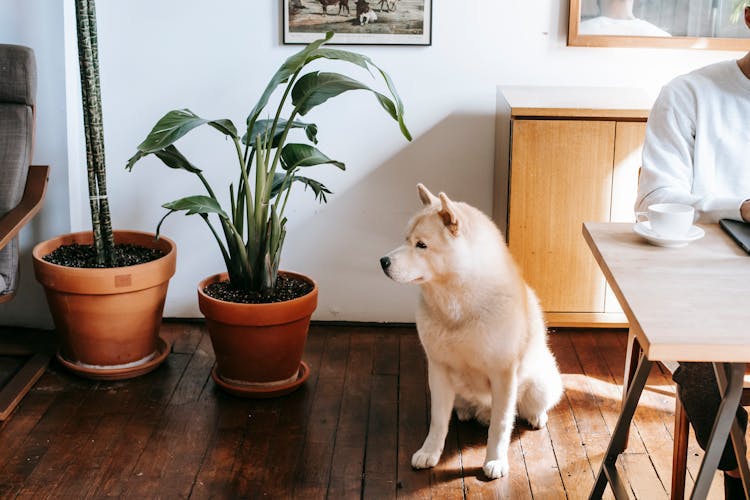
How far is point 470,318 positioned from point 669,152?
682mm

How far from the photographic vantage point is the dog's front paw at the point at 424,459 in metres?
2.40

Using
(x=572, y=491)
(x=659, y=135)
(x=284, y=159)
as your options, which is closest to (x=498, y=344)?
(x=572, y=491)

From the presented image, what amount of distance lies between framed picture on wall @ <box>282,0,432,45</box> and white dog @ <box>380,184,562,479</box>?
3.32 feet

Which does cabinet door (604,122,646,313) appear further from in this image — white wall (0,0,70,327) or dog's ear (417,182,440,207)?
white wall (0,0,70,327)

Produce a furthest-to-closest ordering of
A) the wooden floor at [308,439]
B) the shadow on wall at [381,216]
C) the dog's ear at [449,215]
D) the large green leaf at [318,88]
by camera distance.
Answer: the shadow on wall at [381,216] < the large green leaf at [318,88] < the wooden floor at [308,439] < the dog's ear at [449,215]

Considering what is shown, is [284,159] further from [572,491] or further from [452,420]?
[572,491]

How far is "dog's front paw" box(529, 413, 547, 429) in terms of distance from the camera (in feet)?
8.54

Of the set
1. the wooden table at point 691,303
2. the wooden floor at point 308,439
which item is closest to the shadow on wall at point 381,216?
the wooden floor at point 308,439

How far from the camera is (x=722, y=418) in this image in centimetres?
154

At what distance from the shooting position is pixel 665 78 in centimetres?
316

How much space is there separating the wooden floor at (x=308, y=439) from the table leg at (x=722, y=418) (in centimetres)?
76

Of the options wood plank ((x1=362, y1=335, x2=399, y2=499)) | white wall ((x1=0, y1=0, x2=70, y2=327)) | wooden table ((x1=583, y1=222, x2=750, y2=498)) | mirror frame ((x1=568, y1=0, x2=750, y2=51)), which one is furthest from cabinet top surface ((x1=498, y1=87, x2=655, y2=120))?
white wall ((x1=0, y1=0, x2=70, y2=327))

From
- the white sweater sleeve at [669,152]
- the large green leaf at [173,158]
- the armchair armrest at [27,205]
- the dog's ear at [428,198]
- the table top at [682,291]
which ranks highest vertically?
the white sweater sleeve at [669,152]

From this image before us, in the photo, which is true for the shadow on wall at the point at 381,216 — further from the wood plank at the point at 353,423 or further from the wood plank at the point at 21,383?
the wood plank at the point at 21,383
